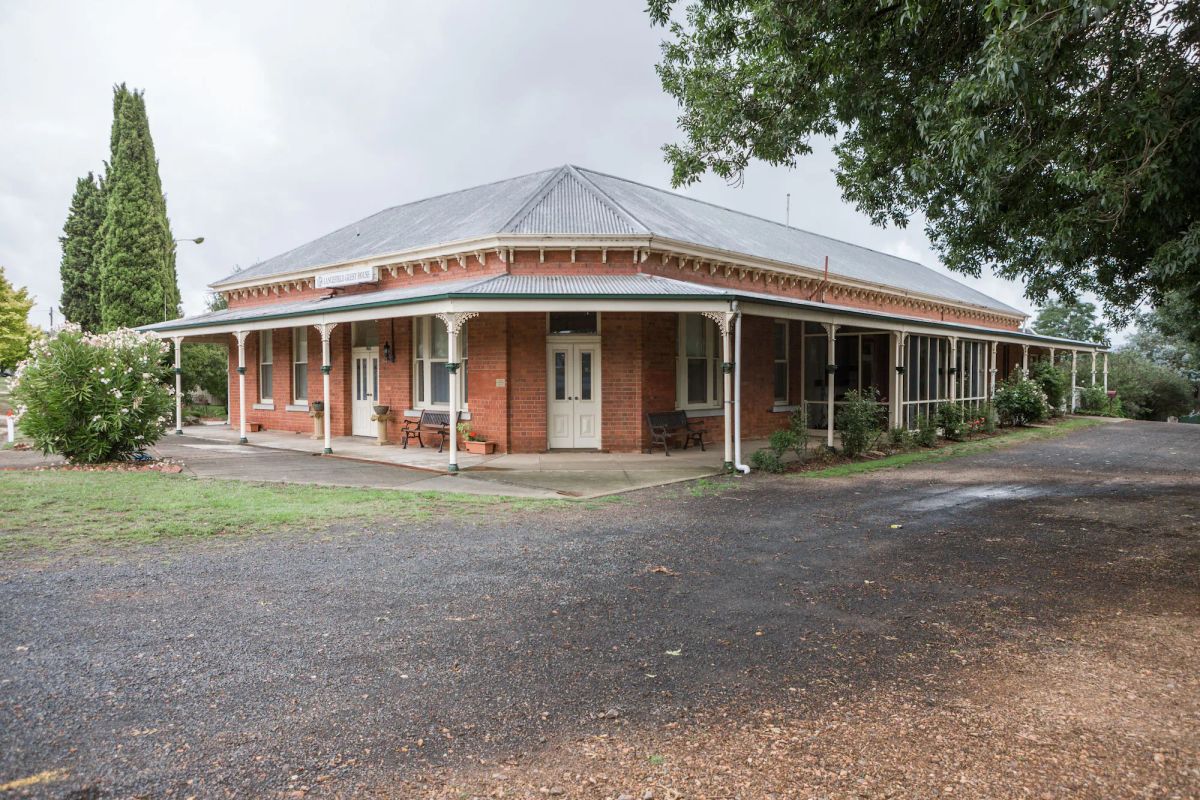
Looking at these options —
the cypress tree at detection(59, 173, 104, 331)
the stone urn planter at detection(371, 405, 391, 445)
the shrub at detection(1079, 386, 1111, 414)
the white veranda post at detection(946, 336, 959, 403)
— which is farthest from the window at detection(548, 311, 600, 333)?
the cypress tree at detection(59, 173, 104, 331)

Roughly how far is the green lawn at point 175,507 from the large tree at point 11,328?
37606 millimetres

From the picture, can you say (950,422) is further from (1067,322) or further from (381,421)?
(1067,322)

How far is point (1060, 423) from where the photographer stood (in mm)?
24297

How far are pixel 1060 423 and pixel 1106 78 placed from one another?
67.0 ft

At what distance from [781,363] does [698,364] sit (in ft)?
12.2

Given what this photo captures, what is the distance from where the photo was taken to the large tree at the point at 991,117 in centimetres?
649

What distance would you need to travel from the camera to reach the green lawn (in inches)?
298

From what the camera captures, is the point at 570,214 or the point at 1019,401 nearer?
the point at 570,214

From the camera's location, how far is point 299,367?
20812 millimetres

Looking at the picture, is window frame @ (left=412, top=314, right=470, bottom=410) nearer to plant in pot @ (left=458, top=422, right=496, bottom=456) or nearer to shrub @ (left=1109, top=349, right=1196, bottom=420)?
plant in pot @ (left=458, top=422, right=496, bottom=456)

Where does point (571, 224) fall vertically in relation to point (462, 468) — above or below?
above

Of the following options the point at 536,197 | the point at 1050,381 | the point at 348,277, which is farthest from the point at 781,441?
the point at 1050,381

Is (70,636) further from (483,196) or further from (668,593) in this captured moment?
(483,196)

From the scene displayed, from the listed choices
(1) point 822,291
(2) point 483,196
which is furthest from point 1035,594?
(2) point 483,196
